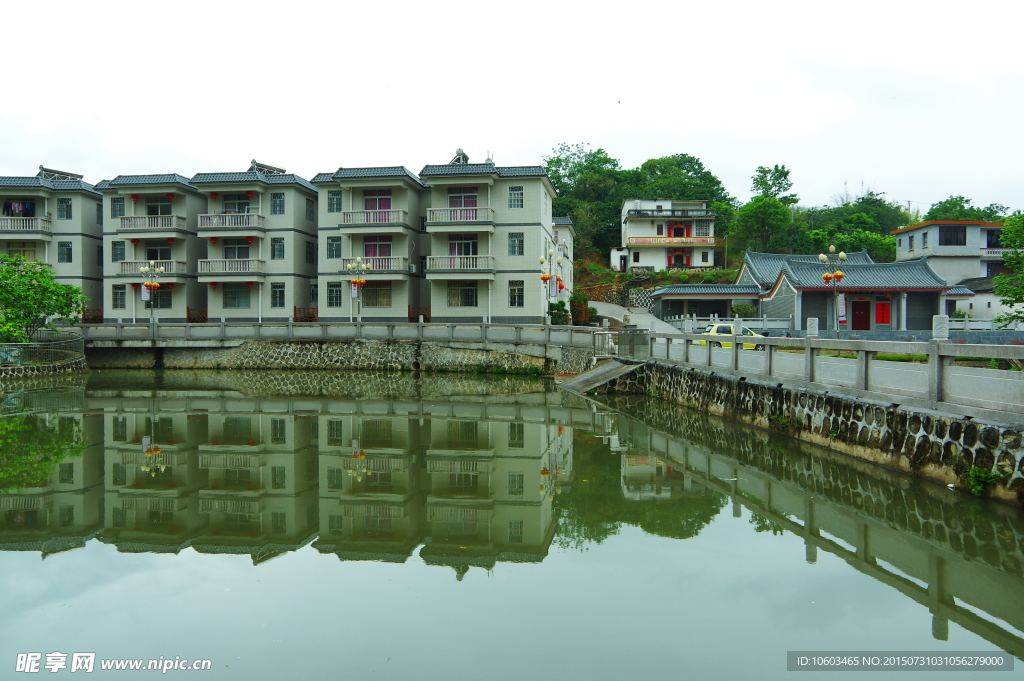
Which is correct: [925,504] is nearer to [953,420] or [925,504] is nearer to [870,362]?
[953,420]

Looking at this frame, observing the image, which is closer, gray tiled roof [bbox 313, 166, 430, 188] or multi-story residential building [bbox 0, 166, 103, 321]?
gray tiled roof [bbox 313, 166, 430, 188]

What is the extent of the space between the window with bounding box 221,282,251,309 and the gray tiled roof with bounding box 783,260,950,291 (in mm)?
29285

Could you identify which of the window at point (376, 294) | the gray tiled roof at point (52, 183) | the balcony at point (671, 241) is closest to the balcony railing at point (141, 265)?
the gray tiled roof at point (52, 183)

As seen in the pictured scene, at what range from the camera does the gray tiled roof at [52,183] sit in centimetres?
3453

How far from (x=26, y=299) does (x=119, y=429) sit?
15798 mm

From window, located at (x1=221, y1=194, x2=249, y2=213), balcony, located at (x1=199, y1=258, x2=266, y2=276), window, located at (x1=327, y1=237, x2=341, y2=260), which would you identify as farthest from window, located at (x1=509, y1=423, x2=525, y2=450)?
window, located at (x1=221, y1=194, x2=249, y2=213)

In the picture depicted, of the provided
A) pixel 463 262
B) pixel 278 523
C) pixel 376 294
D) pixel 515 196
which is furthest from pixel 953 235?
pixel 278 523

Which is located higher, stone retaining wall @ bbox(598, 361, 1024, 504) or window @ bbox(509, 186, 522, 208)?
window @ bbox(509, 186, 522, 208)

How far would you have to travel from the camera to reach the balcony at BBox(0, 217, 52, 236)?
113 ft

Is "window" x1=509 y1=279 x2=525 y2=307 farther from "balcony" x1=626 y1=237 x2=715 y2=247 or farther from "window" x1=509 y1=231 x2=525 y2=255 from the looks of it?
"balcony" x1=626 y1=237 x2=715 y2=247

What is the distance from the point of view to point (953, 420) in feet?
26.2

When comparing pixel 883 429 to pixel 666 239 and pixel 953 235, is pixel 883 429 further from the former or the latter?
pixel 666 239

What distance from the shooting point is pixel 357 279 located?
30.1 metres

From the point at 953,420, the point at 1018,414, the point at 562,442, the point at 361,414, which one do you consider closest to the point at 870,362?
the point at 953,420
